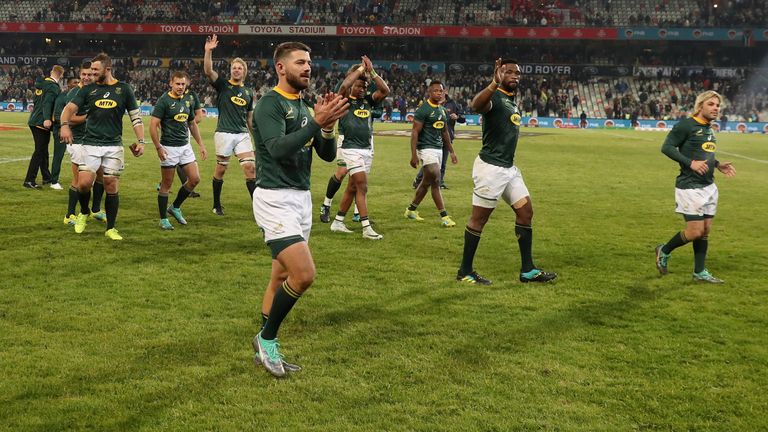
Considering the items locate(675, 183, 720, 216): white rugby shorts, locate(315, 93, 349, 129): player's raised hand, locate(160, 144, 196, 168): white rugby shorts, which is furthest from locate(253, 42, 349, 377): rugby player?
locate(160, 144, 196, 168): white rugby shorts

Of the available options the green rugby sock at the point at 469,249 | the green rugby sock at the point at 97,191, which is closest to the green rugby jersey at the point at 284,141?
the green rugby sock at the point at 469,249

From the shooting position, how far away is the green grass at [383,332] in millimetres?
4809

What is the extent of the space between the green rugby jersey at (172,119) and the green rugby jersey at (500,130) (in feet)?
17.8

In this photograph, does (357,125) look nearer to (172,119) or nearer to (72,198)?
(172,119)

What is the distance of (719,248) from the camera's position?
35.7ft

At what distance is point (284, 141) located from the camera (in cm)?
516

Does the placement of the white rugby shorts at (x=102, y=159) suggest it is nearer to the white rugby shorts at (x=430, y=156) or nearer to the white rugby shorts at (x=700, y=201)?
the white rugby shorts at (x=430, y=156)

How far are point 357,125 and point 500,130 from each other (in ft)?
11.8

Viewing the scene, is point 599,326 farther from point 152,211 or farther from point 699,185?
point 152,211

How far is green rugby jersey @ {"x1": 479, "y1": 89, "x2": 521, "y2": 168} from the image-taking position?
824 cm

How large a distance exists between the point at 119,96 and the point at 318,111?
6.19 m

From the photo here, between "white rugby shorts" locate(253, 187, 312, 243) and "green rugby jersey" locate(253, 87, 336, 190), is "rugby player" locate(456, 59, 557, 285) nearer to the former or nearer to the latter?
"green rugby jersey" locate(253, 87, 336, 190)

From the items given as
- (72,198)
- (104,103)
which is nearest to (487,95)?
(104,103)

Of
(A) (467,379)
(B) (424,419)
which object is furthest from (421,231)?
(B) (424,419)
